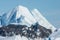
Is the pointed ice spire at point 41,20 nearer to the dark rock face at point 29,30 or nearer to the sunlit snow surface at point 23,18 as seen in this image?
the sunlit snow surface at point 23,18

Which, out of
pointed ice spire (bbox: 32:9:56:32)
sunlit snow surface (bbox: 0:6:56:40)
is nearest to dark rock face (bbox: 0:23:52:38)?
sunlit snow surface (bbox: 0:6:56:40)

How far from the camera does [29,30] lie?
192ft

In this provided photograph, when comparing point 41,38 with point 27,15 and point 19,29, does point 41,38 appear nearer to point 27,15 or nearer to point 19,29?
point 19,29

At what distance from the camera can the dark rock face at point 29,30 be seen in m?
56.6

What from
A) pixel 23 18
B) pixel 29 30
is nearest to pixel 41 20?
pixel 23 18

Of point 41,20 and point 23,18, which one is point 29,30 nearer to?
point 23,18

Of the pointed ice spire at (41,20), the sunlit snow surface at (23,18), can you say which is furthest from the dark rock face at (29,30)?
the pointed ice spire at (41,20)

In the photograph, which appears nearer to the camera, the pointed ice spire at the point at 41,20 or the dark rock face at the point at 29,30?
the dark rock face at the point at 29,30

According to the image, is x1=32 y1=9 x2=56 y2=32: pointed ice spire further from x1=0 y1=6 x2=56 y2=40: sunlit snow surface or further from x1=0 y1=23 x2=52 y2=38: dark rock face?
x1=0 y1=23 x2=52 y2=38: dark rock face

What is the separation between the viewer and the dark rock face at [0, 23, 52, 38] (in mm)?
56644

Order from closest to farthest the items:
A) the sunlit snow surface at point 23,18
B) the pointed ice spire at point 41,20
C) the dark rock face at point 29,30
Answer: the dark rock face at point 29,30, the sunlit snow surface at point 23,18, the pointed ice spire at point 41,20

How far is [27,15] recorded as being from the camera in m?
65.9

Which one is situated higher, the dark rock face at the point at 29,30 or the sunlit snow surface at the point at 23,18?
the sunlit snow surface at the point at 23,18

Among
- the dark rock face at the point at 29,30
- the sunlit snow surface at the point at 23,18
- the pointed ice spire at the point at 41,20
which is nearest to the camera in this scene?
the dark rock face at the point at 29,30
